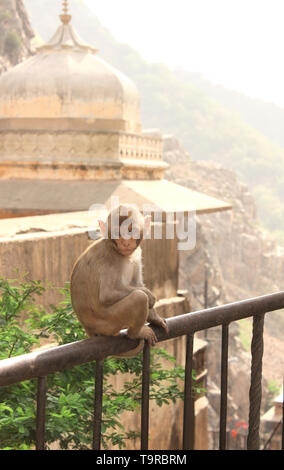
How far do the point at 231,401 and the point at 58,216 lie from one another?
894 inches

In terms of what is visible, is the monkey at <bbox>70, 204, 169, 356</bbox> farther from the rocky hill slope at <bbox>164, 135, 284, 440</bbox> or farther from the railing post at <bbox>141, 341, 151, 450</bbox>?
the rocky hill slope at <bbox>164, 135, 284, 440</bbox>

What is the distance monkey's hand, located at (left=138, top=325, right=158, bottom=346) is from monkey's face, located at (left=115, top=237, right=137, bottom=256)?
400mm

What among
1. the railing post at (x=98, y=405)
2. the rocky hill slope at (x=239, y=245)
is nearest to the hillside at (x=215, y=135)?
the rocky hill slope at (x=239, y=245)

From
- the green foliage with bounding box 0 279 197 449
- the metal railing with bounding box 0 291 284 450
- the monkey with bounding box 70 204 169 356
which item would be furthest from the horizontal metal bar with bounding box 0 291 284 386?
the green foliage with bounding box 0 279 197 449

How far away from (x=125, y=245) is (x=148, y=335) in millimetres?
442

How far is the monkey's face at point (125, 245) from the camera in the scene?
2254mm

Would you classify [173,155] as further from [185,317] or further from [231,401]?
[185,317]

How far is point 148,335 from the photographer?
191 cm

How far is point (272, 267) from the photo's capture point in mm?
48750

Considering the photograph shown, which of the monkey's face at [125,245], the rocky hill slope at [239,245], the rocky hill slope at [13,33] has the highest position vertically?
the rocky hill slope at [13,33]

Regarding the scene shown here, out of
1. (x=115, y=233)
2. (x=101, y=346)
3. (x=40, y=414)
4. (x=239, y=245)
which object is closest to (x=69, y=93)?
(x=115, y=233)

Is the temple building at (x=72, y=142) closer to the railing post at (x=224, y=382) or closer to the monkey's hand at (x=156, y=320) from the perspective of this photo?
the monkey's hand at (x=156, y=320)

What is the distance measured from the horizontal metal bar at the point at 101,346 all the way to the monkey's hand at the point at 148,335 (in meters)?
0.01

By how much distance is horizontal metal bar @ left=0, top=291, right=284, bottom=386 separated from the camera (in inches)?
57.0
